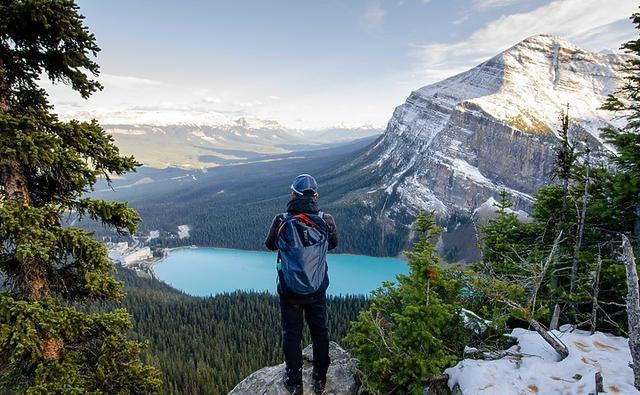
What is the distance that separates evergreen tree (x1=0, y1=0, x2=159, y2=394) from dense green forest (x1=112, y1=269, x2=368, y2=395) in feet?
153

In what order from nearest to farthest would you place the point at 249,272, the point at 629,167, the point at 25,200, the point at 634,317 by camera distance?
the point at 634,317 < the point at 25,200 < the point at 629,167 < the point at 249,272

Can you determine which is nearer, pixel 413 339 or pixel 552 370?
pixel 552 370

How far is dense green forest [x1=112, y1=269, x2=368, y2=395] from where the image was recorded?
56188 millimetres

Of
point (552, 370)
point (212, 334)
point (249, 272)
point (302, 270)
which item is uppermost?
point (302, 270)

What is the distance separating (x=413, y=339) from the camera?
304 inches

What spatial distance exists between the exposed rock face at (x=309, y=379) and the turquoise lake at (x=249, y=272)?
4731 inches

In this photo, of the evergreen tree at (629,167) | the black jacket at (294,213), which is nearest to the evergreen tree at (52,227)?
the black jacket at (294,213)

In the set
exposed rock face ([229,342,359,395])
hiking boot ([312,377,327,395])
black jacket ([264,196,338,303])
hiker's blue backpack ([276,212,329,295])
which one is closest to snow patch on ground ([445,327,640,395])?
exposed rock face ([229,342,359,395])

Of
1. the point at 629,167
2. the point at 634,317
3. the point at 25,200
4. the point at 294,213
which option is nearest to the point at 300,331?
the point at 294,213

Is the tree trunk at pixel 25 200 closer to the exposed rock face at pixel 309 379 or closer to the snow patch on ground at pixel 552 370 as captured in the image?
the exposed rock face at pixel 309 379

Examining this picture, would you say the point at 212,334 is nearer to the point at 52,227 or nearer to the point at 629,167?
the point at 52,227

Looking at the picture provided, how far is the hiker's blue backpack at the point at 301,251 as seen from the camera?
284 inches

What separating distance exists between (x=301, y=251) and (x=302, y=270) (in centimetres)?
37

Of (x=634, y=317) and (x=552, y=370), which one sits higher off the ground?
(x=634, y=317)
